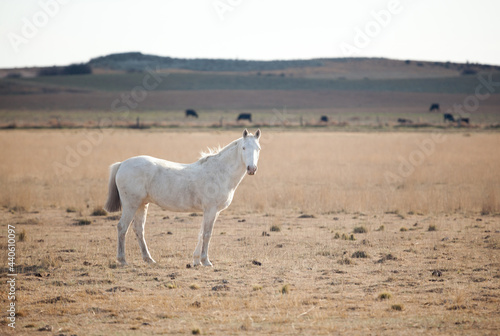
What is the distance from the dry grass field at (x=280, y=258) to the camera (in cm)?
631

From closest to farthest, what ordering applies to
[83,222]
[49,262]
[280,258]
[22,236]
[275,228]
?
[49,262]
[280,258]
[22,236]
[275,228]
[83,222]

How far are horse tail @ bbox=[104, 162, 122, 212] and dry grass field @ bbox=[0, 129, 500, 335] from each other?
933 millimetres

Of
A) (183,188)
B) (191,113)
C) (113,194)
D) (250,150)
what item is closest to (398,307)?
(250,150)

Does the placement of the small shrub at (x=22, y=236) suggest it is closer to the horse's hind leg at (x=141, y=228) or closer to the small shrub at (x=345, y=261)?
the horse's hind leg at (x=141, y=228)

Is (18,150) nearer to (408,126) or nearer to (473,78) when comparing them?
(408,126)

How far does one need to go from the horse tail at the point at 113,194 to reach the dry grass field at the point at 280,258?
933mm

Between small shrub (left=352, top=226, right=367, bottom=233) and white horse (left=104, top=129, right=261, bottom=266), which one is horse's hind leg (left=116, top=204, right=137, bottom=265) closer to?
white horse (left=104, top=129, right=261, bottom=266)

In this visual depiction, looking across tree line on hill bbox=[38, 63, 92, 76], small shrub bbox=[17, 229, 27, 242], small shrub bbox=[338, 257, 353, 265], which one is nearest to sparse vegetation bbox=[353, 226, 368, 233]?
small shrub bbox=[338, 257, 353, 265]

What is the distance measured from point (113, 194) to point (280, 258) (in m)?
3.26

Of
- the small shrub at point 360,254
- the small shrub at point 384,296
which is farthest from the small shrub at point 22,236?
the small shrub at point 384,296

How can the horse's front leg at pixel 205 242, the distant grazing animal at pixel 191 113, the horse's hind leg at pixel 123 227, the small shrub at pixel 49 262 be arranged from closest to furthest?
the small shrub at pixel 49 262 → the horse's front leg at pixel 205 242 → the horse's hind leg at pixel 123 227 → the distant grazing animal at pixel 191 113

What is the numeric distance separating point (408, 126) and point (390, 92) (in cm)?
4721

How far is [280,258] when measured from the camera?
31.2ft

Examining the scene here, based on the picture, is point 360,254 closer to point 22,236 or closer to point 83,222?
point 22,236
